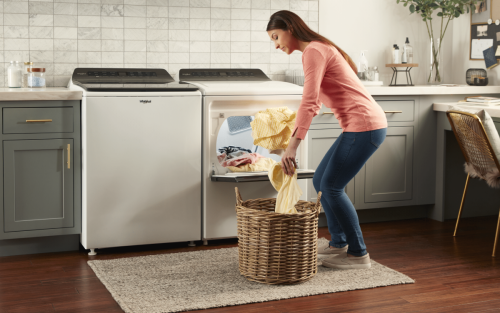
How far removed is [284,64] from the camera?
397cm

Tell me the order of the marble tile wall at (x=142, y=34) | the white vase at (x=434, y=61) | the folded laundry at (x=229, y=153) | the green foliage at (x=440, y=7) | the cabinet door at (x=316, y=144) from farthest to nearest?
the white vase at (x=434, y=61)
the green foliage at (x=440, y=7)
the cabinet door at (x=316, y=144)
the marble tile wall at (x=142, y=34)
the folded laundry at (x=229, y=153)

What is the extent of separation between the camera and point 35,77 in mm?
3322

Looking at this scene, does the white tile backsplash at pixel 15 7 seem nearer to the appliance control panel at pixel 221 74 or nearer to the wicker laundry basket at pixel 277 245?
the appliance control panel at pixel 221 74

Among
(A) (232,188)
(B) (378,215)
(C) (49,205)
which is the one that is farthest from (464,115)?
(C) (49,205)

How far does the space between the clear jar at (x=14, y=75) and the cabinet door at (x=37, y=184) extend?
20.7 inches

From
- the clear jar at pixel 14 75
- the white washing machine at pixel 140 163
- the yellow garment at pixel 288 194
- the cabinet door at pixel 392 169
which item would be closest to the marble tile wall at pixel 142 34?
the clear jar at pixel 14 75

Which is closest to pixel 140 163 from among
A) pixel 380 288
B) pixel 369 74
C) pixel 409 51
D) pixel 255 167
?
pixel 255 167

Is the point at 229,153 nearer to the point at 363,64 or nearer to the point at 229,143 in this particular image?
the point at 229,143

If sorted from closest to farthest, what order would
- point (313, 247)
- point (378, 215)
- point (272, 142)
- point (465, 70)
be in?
point (313, 247) < point (272, 142) < point (378, 215) < point (465, 70)

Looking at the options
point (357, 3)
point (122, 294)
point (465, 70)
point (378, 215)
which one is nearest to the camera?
point (122, 294)

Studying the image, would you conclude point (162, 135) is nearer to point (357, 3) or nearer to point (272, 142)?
point (272, 142)

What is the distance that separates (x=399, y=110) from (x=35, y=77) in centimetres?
219

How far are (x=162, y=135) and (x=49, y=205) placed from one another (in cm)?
68

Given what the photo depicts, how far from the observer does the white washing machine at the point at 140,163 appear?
2922mm
